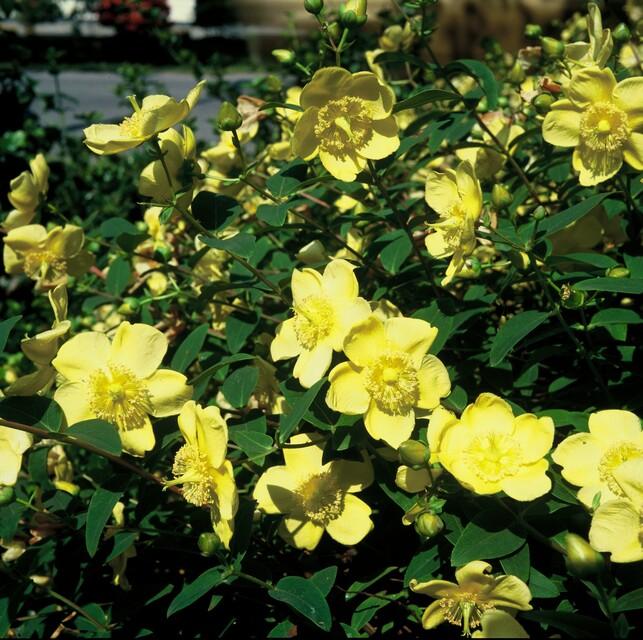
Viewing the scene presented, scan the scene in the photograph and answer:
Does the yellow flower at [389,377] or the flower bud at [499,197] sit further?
the flower bud at [499,197]

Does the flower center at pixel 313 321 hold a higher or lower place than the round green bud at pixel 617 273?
lower

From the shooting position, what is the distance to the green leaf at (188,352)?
130 centimetres

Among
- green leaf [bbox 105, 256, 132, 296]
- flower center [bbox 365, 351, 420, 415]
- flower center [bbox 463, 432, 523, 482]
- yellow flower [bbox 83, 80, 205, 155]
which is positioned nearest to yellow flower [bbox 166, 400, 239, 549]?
flower center [bbox 365, 351, 420, 415]

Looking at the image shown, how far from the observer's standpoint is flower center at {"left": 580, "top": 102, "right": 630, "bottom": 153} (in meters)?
1.25

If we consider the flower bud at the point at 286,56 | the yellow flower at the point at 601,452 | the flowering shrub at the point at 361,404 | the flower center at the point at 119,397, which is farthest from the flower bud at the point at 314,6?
the yellow flower at the point at 601,452

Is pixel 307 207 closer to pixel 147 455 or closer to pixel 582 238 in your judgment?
pixel 582 238

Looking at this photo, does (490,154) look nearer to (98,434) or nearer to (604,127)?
(604,127)

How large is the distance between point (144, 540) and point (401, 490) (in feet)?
1.76

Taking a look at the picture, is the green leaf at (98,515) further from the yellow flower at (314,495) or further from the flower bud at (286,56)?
the flower bud at (286,56)

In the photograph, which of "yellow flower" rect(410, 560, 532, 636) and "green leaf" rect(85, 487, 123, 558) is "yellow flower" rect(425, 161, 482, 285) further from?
"green leaf" rect(85, 487, 123, 558)

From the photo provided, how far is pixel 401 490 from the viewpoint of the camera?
119 centimetres

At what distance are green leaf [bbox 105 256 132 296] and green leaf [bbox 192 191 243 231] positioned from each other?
1.28 ft

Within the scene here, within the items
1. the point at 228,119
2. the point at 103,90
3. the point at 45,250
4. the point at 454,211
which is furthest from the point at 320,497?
the point at 103,90

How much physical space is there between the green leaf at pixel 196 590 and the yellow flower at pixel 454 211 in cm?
54
